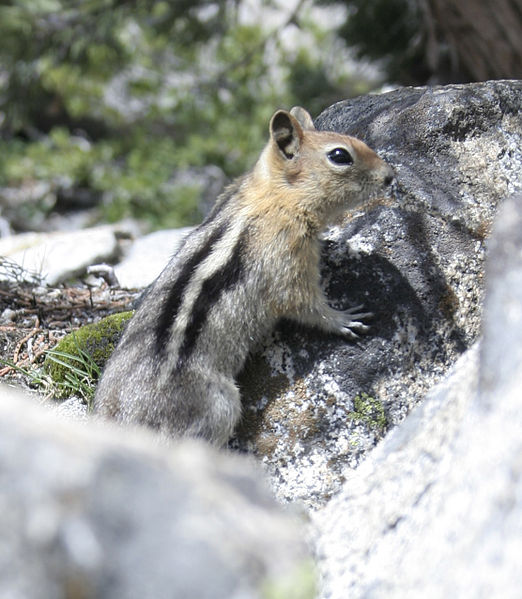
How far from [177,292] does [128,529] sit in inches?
100

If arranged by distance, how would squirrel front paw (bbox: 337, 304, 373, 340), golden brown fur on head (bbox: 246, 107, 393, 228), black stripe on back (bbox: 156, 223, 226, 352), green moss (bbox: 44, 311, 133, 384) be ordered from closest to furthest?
black stripe on back (bbox: 156, 223, 226, 352), squirrel front paw (bbox: 337, 304, 373, 340), golden brown fur on head (bbox: 246, 107, 393, 228), green moss (bbox: 44, 311, 133, 384)

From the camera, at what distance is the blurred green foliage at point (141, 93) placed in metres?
10.8

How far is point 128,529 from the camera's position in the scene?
6.08ft

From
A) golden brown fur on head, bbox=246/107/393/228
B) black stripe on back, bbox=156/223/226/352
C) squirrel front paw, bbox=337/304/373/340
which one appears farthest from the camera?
golden brown fur on head, bbox=246/107/393/228

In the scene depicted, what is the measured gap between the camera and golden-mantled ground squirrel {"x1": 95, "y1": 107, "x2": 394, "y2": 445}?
13.5 ft

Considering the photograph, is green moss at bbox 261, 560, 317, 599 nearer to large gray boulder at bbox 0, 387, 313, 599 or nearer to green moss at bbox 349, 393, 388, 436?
large gray boulder at bbox 0, 387, 313, 599

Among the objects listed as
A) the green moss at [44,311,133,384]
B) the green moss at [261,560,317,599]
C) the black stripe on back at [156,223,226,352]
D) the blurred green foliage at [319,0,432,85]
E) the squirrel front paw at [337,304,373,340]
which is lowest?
the green moss at [44,311,133,384]

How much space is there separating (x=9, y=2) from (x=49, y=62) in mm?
3353

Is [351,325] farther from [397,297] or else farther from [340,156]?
[340,156]

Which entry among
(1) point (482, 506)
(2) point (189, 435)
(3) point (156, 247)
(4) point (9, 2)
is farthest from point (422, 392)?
(4) point (9, 2)

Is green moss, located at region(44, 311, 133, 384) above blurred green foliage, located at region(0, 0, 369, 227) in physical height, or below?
above

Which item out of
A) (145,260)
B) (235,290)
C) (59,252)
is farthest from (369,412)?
(59,252)

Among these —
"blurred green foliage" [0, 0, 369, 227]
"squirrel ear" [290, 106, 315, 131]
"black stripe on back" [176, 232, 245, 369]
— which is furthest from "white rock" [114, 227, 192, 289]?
"blurred green foliage" [0, 0, 369, 227]

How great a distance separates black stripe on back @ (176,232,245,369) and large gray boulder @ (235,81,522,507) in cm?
41
